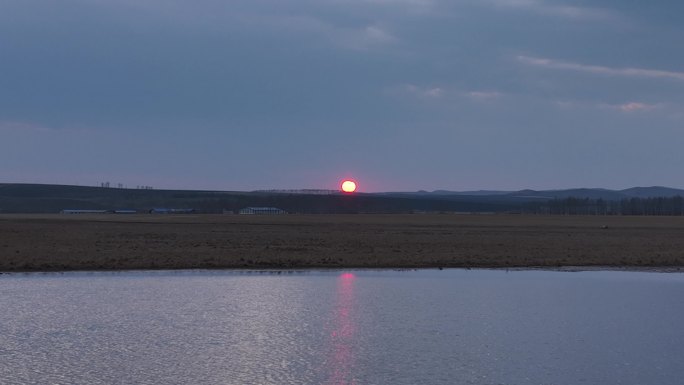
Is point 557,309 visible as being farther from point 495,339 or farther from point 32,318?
point 32,318

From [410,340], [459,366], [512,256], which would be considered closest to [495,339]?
[410,340]

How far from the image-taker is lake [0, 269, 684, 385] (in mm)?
11125

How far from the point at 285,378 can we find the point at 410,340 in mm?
3307

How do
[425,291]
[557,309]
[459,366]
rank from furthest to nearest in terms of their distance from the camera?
1. [425,291]
2. [557,309]
3. [459,366]

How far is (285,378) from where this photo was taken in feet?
35.4

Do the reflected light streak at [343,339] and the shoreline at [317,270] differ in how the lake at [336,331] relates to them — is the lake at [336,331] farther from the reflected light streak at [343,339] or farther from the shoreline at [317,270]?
the shoreline at [317,270]

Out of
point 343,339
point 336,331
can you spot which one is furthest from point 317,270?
point 343,339

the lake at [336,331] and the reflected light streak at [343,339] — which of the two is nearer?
the reflected light streak at [343,339]

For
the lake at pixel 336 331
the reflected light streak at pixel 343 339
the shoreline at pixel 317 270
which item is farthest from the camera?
the shoreline at pixel 317 270

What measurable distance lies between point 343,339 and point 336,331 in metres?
0.79

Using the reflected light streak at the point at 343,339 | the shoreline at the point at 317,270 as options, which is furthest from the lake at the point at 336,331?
the shoreline at the point at 317,270

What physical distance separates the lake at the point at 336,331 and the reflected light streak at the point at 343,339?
0.11 feet

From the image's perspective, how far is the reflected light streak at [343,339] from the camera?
35.8 ft

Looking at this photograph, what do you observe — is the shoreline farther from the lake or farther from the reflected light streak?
the reflected light streak
